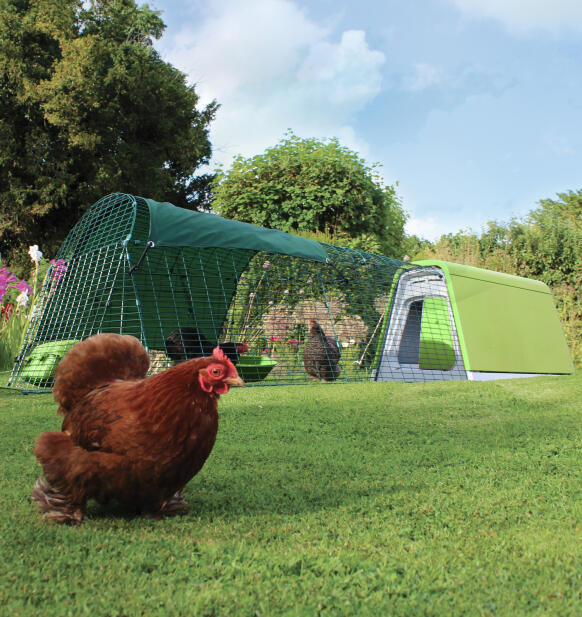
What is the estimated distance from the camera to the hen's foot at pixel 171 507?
167 centimetres

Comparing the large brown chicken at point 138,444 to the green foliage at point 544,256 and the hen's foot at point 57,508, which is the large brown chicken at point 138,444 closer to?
the hen's foot at point 57,508

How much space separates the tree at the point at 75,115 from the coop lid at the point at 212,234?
35.1 ft

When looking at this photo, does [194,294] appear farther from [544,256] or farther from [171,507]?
[544,256]

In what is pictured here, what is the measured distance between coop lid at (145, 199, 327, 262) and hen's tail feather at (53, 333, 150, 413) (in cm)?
245

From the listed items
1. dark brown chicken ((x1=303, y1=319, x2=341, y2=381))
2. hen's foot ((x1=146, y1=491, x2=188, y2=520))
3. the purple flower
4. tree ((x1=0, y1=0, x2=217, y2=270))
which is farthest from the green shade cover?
tree ((x1=0, y1=0, x2=217, y2=270))

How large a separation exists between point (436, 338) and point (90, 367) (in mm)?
4727

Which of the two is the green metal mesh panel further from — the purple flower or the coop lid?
the coop lid

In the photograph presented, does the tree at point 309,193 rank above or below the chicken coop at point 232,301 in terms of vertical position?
above

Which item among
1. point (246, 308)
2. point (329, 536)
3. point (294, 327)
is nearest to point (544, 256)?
point (294, 327)

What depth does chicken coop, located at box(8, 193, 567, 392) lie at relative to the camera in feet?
15.4

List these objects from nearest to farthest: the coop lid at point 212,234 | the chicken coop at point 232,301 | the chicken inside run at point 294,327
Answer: the coop lid at point 212,234
the chicken coop at point 232,301
the chicken inside run at point 294,327

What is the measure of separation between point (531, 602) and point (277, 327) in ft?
19.3

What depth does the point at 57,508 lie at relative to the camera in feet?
5.28

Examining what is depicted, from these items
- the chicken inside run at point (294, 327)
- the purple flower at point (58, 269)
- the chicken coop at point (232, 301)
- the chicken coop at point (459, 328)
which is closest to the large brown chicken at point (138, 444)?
the chicken coop at point (232, 301)
